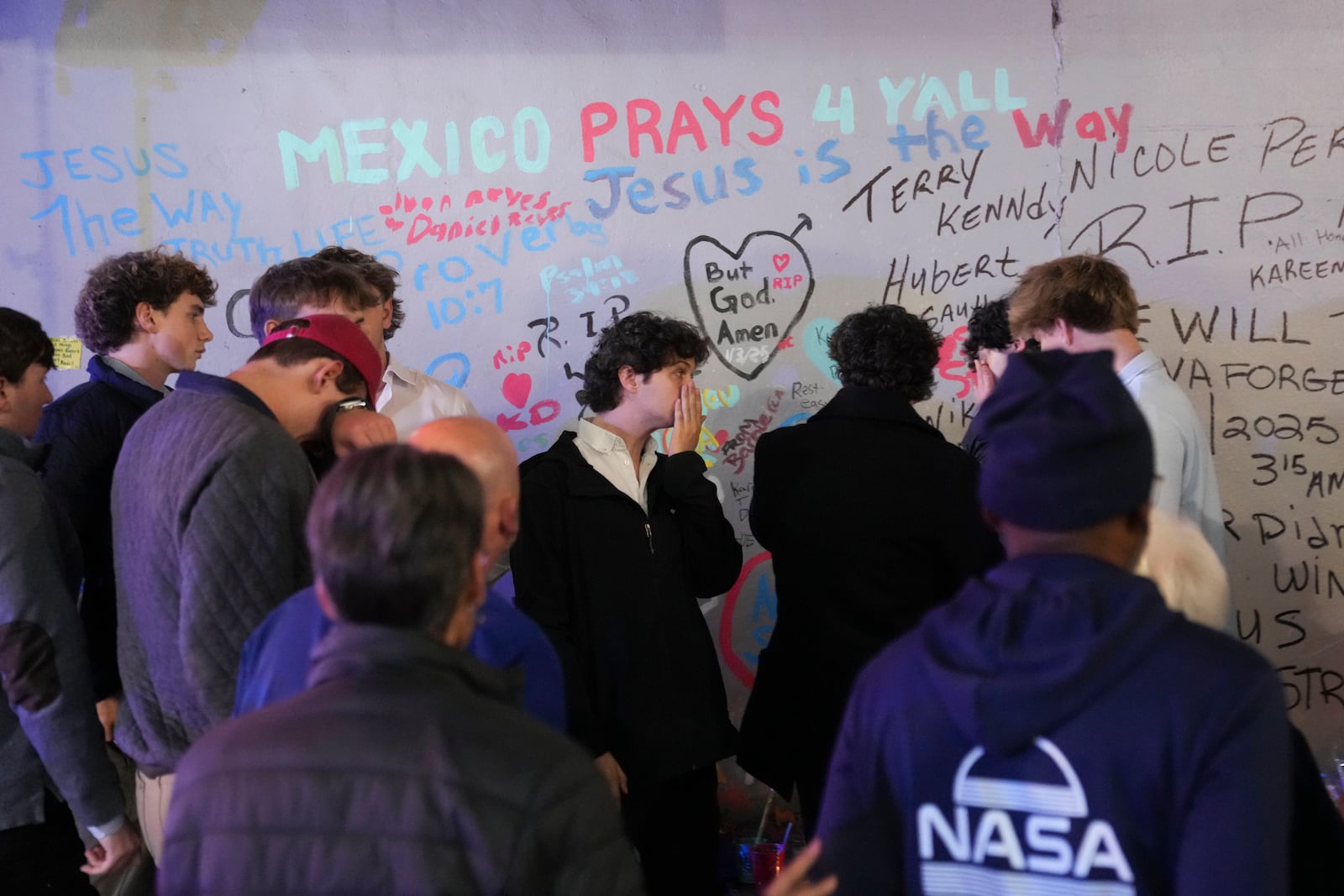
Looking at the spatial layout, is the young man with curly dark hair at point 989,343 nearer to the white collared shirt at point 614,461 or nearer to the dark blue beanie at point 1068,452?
the white collared shirt at point 614,461

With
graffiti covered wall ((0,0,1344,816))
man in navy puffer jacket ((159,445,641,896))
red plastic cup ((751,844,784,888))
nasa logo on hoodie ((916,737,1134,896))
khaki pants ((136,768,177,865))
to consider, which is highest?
graffiti covered wall ((0,0,1344,816))

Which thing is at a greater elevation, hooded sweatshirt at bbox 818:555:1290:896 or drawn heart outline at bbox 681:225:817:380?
drawn heart outline at bbox 681:225:817:380

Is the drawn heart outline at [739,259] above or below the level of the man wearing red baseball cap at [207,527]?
above

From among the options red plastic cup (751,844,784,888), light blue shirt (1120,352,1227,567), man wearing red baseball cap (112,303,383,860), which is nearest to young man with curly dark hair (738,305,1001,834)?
light blue shirt (1120,352,1227,567)

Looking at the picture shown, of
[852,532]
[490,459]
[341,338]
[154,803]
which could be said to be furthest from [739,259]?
[154,803]

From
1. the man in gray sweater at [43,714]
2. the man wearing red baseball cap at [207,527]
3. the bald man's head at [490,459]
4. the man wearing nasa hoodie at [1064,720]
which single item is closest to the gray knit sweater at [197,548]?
the man wearing red baseball cap at [207,527]

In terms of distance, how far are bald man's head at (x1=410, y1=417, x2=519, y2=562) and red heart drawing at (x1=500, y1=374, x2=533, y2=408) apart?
191 centimetres

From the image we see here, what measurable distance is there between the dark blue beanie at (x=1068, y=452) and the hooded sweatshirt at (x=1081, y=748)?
58mm

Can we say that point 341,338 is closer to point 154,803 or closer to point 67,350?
point 154,803

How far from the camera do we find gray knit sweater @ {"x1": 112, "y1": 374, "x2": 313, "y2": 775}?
183 cm

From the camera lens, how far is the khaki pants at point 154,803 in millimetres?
1986

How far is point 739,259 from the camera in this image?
3.62 meters

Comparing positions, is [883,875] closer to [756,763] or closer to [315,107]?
[756,763]

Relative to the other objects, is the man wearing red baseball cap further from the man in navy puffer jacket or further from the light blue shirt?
the light blue shirt
